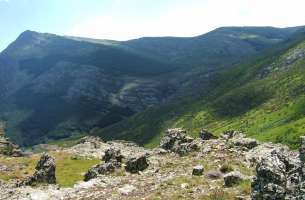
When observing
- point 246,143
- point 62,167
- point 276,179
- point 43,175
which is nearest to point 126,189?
point 276,179

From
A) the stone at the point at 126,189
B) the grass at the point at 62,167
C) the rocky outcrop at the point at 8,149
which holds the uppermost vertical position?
the stone at the point at 126,189

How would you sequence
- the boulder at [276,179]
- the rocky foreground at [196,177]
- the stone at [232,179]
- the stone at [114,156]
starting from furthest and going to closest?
the stone at [114,156]
the stone at [232,179]
the rocky foreground at [196,177]
the boulder at [276,179]

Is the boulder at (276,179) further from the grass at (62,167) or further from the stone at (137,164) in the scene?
the grass at (62,167)

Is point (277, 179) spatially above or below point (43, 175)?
above

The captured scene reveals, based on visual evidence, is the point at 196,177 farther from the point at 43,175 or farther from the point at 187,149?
the point at 43,175

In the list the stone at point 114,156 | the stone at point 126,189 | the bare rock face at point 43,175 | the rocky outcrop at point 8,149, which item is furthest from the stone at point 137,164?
the rocky outcrop at point 8,149

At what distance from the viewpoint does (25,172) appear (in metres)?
83.1

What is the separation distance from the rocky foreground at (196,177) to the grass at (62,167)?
608cm

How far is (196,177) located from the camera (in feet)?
141

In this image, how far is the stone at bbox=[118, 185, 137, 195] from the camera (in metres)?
41.3

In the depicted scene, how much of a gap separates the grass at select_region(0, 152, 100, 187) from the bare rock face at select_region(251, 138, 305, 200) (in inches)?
1533

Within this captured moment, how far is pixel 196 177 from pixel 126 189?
5.97 metres

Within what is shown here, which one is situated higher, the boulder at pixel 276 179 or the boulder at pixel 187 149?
the boulder at pixel 276 179

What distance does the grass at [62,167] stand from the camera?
238 ft
